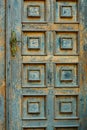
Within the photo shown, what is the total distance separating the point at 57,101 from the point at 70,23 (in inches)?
35.0

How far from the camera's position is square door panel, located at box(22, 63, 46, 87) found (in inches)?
175

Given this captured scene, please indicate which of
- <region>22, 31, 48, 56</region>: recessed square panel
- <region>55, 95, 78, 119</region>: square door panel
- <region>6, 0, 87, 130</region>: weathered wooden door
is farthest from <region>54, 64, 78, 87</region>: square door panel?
<region>22, 31, 48, 56</region>: recessed square panel

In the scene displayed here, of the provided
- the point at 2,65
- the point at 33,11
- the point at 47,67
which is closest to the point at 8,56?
the point at 2,65

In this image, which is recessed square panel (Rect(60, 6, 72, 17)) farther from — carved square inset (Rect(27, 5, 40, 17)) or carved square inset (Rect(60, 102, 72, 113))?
carved square inset (Rect(60, 102, 72, 113))

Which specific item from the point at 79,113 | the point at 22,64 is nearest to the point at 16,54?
the point at 22,64

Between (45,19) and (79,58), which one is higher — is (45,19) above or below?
above

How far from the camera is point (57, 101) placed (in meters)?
4.46

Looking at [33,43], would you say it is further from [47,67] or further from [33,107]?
[33,107]

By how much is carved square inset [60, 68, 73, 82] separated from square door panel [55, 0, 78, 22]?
567 mm

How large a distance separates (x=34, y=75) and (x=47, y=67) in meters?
0.17

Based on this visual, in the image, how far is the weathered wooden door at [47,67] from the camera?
443 cm

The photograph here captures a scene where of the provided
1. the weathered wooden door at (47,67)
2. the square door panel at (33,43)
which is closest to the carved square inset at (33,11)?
the weathered wooden door at (47,67)

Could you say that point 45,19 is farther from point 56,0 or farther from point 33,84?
point 33,84

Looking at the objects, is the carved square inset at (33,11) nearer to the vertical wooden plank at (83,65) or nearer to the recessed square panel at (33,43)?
the recessed square panel at (33,43)
